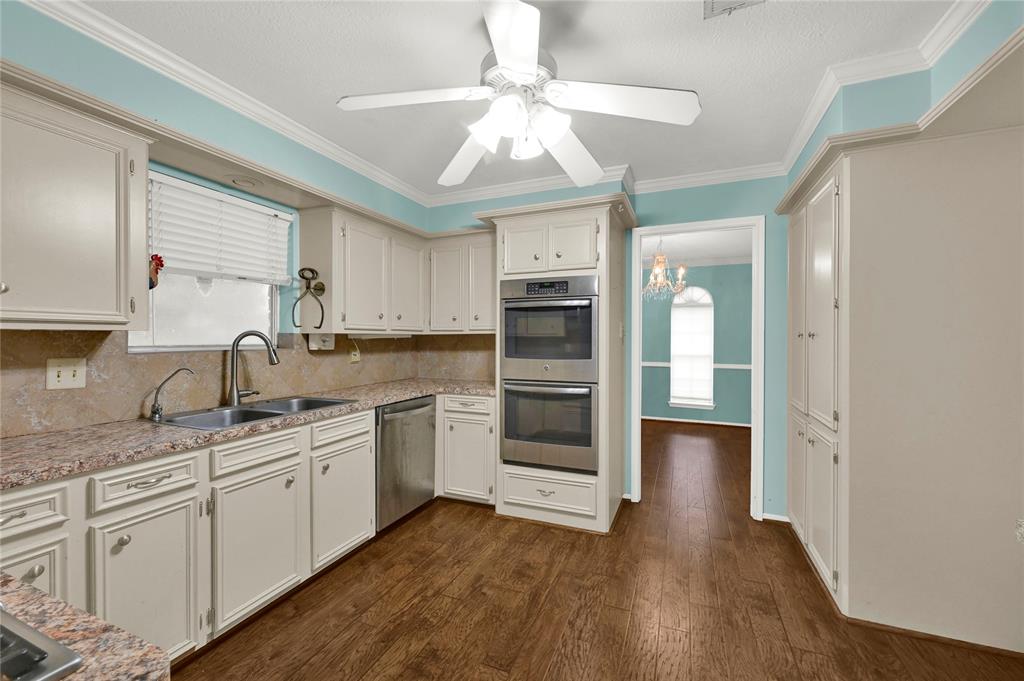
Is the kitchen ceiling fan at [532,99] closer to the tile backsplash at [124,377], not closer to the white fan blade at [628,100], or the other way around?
the white fan blade at [628,100]

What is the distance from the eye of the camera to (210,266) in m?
2.42

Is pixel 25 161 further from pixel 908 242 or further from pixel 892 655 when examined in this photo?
pixel 892 655

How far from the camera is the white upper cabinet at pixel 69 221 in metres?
1.44

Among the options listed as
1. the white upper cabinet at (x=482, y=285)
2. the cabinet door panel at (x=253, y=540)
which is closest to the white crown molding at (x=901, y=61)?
the white upper cabinet at (x=482, y=285)

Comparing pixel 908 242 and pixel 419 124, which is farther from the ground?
pixel 419 124

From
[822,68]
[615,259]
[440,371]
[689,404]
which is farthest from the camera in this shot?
[689,404]

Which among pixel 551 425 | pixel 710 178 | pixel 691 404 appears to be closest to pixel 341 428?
pixel 551 425

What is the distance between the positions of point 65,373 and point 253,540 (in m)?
1.04

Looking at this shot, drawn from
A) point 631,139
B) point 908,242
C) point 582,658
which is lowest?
point 582,658

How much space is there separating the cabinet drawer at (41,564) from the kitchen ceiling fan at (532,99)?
177cm

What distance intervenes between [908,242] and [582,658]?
2285mm

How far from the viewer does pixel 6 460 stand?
4.50 feet

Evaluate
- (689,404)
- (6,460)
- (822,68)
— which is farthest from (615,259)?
(689,404)

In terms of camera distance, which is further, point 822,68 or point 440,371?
point 440,371
